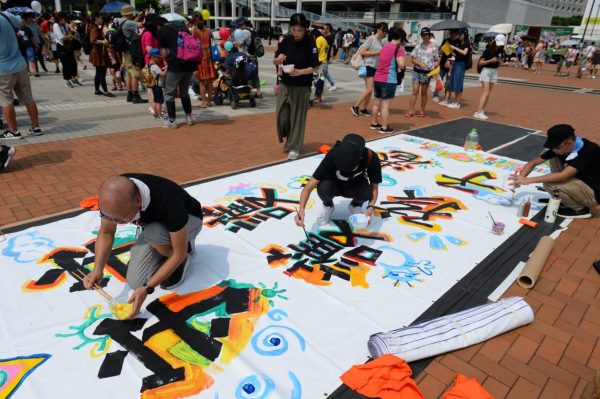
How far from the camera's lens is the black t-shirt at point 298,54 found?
502 centimetres

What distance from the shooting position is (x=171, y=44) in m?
5.99

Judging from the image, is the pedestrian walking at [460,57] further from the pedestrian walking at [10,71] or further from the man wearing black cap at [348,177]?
the pedestrian walking at [10,71]

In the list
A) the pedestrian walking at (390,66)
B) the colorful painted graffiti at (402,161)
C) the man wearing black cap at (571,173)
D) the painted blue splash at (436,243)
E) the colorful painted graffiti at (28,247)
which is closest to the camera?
the colorful painted graffiti at (28,247)

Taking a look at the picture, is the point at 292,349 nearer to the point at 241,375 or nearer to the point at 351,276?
the point at 241,375

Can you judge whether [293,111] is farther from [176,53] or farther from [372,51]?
[372,51]

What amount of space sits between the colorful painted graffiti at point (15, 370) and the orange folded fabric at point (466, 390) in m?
2.02

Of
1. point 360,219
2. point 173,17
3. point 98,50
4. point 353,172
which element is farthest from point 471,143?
point 98,50

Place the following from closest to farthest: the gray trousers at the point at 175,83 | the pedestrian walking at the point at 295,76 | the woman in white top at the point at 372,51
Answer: the pedestrian walking at the point at 295,76 < the gray trousers at the point at 175,83 < the woman in white top at the point at 372,51

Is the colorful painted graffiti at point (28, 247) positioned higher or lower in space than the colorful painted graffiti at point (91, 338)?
higher

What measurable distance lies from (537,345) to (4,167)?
17.1 feet

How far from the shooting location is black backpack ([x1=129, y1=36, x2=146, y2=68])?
715 centimetres

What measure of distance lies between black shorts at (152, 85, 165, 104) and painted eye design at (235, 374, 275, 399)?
5.75 meters

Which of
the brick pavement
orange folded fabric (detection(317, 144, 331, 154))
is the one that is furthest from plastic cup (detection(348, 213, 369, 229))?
orange folded fabric (detection(317, 144, 331, 154))

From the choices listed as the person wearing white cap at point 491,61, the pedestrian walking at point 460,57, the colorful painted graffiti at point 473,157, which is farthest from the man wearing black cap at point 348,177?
the pedestrian walking at point 460,57
